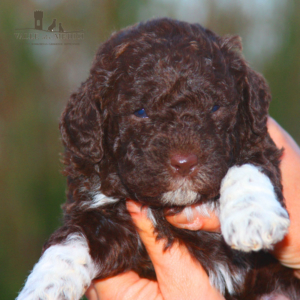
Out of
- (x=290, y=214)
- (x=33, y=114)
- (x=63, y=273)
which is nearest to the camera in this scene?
(x=63, y=273)

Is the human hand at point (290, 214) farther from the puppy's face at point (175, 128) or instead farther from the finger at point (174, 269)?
the puppy's face at point (175, 128)

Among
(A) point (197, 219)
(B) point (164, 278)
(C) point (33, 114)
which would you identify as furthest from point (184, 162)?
(C) point (33, 114)

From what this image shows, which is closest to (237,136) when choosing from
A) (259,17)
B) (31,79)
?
(31,79)

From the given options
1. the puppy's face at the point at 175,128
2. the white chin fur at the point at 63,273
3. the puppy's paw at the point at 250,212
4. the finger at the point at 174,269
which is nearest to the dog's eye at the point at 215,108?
the puppy's face at the point at 175,128

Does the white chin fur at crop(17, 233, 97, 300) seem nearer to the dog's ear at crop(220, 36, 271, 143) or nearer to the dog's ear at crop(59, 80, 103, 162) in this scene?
the dog's ear at crop(59, 80, 103, 162)

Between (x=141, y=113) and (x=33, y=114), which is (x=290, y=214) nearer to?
(x=141, y=113)

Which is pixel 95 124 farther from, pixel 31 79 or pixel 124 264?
pixel 31 79
